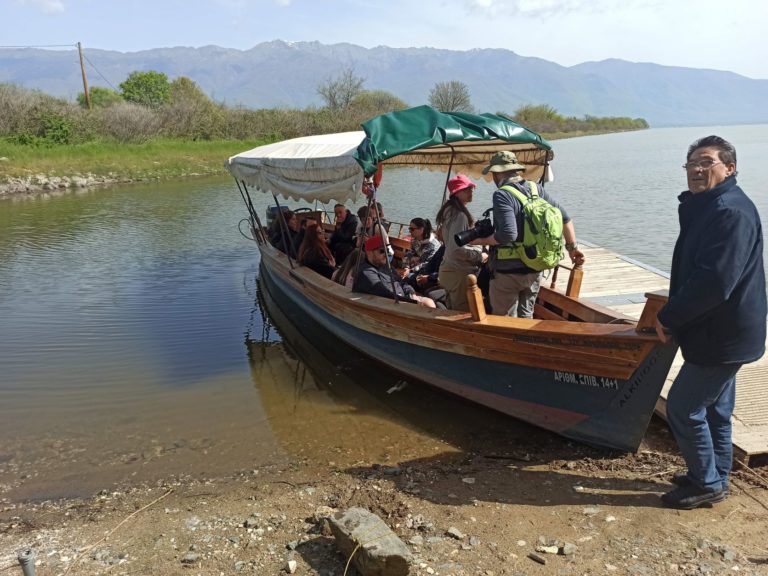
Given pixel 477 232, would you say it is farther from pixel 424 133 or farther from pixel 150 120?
pixel 150 120

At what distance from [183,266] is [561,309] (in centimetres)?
988

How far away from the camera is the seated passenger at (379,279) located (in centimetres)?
624

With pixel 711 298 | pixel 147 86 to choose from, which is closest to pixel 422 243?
pixel 711 298

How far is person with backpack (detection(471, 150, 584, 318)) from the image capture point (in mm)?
4605

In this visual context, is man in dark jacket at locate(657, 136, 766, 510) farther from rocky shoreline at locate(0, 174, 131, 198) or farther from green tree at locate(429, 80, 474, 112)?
green tree at locate(429, 80, 474, 112)

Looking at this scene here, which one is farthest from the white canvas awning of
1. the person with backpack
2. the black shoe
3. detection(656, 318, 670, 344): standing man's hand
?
the black shoe

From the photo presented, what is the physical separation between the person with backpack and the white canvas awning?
147 cm

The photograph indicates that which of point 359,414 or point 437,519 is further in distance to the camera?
point 359,414

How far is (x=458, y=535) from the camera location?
3.72 metres

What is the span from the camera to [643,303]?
7371 mm

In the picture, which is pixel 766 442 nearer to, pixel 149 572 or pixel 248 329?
pixel 149 572

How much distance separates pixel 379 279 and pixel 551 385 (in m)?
2.36

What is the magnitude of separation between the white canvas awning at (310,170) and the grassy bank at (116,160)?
2686 cm

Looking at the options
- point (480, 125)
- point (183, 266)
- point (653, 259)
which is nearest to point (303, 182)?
point (480, 125)
